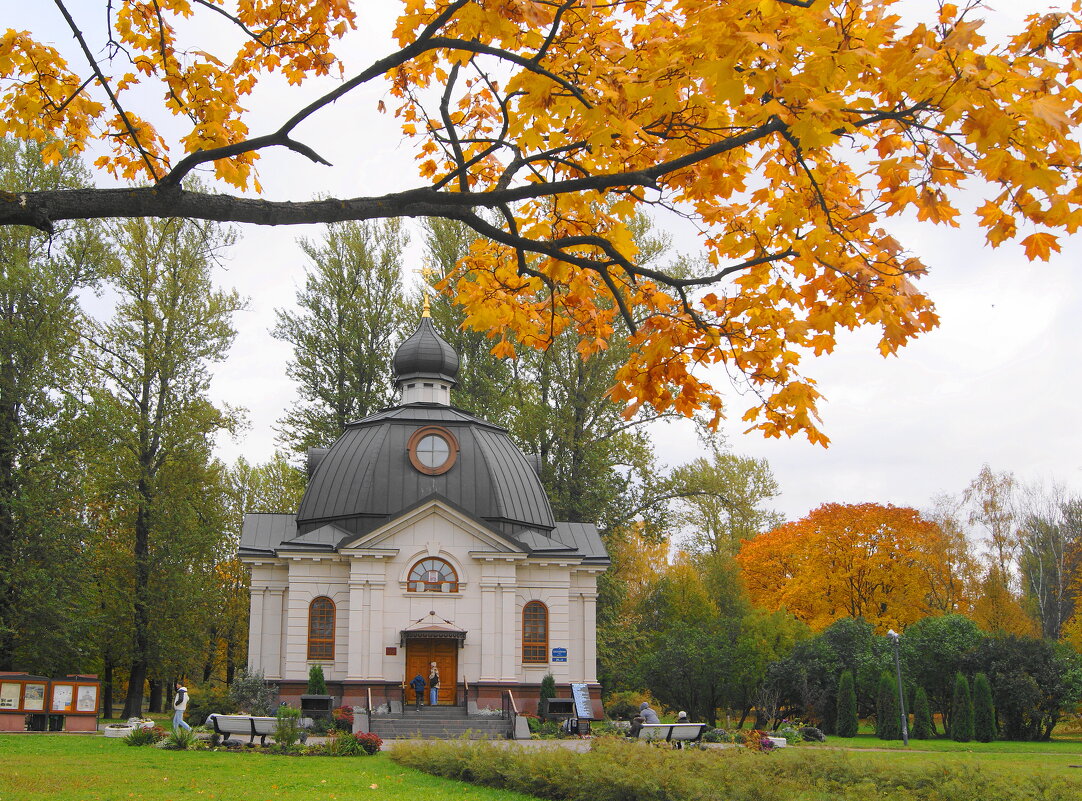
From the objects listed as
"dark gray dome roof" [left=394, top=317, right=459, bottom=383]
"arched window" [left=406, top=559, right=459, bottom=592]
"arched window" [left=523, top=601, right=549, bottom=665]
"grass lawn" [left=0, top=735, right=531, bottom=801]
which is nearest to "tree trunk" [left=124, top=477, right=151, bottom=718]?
"dark gray dome roof" [left=394, top=317, right=459, bottom=383]

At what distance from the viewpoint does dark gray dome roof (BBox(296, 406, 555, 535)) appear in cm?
3108

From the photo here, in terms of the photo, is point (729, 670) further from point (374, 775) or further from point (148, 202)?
point (148, 202)

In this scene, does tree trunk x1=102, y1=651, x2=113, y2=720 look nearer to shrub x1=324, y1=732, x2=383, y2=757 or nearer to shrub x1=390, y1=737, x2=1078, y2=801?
shrub x1=324, y1=732, x2=383, y2=757

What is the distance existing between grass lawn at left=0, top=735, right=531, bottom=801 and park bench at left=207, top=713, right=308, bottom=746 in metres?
0.79

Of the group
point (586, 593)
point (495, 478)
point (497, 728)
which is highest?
point (495, 478)

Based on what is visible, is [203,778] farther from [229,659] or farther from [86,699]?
[229,659]

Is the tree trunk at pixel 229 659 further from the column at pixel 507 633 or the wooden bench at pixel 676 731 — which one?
the wooden bench at pixel 676 731

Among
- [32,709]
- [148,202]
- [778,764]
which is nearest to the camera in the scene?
[148,202]

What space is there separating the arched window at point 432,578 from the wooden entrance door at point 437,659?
154 cm

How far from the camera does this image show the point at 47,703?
2500cm

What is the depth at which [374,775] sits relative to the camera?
1490 centimetres

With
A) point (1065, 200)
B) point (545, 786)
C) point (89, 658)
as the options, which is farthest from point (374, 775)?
point (89, 658)

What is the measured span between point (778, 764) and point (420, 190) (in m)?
8.17

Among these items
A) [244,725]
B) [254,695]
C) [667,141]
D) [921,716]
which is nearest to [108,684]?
[254,695]
